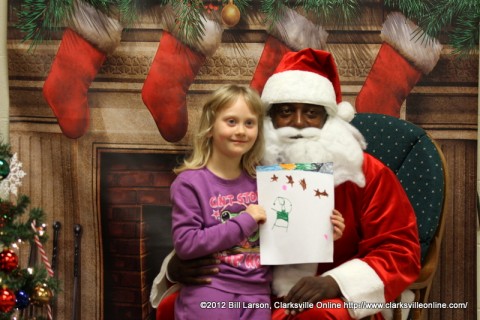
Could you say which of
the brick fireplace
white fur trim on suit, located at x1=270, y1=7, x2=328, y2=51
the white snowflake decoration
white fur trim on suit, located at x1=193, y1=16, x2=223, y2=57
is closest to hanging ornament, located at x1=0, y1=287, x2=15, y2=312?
the white snowflake decoration

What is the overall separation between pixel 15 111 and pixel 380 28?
6.13 feet

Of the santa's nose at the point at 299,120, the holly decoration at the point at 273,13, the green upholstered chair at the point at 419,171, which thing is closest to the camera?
the santa's nose at the point at 299,120

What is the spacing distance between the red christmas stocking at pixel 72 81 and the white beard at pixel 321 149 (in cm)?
108

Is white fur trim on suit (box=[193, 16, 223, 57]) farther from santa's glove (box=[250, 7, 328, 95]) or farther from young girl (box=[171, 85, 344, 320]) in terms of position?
young girl (box=[171, 85, 344, 320])

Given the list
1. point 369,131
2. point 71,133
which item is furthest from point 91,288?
point 369,131

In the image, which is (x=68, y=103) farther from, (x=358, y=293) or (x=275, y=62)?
(x=358, y=293)

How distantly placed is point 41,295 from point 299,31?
1.65 metres

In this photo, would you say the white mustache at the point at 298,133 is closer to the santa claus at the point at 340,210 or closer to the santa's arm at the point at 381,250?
the santa claus at the point at 340,210

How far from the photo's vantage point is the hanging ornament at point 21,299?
1902 mm

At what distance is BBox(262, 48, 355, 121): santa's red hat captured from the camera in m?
2.11

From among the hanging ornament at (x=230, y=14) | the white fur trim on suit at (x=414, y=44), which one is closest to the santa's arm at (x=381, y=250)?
the white fur trim on suit at (x=414, y=44)

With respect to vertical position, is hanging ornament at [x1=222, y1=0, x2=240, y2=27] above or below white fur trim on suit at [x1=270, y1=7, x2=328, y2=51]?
above

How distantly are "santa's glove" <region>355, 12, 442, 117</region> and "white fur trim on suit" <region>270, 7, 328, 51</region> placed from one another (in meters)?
0.30

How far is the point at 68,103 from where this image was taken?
274 centimetres
